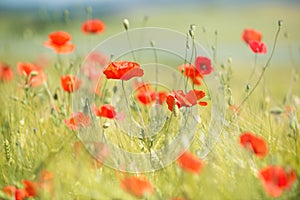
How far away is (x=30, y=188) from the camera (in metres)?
1.58

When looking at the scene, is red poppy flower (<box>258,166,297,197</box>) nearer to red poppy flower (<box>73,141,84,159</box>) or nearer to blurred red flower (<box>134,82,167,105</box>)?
red poppy flower (<box>73,141,84,159</box>)

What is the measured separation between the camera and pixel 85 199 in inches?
66.2

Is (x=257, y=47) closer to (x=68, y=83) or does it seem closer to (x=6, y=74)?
(x=68, y=83)

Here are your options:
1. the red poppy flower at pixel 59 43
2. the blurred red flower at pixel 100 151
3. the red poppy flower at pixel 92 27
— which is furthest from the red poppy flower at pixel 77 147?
the red poppy flower at pixel 92 27

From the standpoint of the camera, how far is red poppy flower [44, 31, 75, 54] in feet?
8.11

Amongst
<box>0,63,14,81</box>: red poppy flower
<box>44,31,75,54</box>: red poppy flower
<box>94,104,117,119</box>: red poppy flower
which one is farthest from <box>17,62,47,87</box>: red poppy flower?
<box>94,104,117,119</box>: red poppy flower


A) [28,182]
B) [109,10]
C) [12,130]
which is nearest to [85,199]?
[28,182]

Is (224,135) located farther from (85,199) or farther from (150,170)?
(85,199)

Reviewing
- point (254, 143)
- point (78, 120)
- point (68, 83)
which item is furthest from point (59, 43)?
point (254, 143)

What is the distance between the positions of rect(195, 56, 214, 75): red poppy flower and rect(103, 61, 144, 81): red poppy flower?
32 centimetres

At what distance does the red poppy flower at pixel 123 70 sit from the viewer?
1.77m

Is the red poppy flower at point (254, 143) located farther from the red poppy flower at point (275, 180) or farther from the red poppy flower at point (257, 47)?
the red poppy flower at point (257, 47)

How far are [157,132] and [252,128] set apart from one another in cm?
31

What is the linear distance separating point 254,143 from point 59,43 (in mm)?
1207
